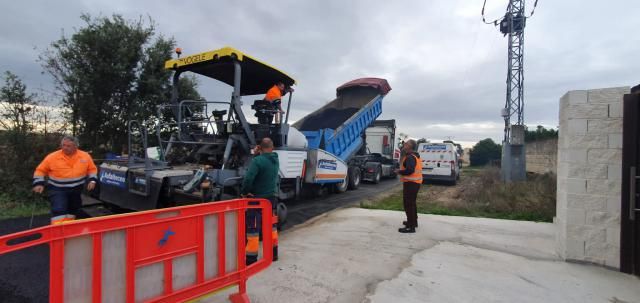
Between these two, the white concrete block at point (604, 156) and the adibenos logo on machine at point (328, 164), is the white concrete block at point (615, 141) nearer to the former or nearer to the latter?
the white concrete block at point (604, 156)

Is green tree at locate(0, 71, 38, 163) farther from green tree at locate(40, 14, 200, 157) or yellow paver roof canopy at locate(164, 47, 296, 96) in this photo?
yellow paver roof canopy at locate(164, 47, 296, 96)

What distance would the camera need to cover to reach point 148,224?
2121mm

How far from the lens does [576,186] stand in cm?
367

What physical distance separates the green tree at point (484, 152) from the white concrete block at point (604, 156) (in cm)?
3200

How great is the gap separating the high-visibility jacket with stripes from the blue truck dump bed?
486 cm

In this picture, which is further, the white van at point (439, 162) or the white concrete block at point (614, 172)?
the white van at point (439, 162)

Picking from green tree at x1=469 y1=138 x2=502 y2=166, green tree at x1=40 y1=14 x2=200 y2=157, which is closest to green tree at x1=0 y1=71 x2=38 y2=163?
green tree at x1=40 y1=14 x2=200 y2=157

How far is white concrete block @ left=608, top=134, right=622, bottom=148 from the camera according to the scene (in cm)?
348

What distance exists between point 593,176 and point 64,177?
6.15 meters

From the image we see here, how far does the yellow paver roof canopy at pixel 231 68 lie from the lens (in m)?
5.16

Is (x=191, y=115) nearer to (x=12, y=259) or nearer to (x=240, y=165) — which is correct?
(x=240, y=165)

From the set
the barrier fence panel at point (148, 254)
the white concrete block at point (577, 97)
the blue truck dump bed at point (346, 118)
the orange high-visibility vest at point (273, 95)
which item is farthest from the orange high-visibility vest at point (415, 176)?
the blue truck dump bed at point (346, 118)

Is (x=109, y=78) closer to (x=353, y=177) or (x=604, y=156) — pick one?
(x=353, y=177)

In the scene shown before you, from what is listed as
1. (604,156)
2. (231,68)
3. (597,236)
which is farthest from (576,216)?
(231,68)
